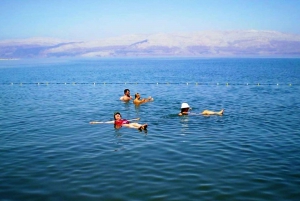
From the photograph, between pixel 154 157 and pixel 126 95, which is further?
pixel 126 95

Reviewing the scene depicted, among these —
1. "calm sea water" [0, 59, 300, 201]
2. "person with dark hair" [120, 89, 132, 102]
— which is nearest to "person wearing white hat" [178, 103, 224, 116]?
"calm sea water" [0, 59, 300, 201]

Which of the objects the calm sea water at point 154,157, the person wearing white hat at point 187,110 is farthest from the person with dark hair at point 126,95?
the person wearing white hat at point 187,110

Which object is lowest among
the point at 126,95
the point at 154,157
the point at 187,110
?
the point at 154,157

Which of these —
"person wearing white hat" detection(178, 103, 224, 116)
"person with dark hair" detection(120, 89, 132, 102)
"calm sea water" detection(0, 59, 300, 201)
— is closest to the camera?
"calm sea water" detection(0, 59, 300, 201)

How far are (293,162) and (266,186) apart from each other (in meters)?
3.56

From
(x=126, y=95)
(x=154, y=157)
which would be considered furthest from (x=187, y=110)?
(x=126, y=95)

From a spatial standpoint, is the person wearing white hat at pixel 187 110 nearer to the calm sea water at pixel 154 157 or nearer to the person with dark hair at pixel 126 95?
the calm sea water at pixel 154 157

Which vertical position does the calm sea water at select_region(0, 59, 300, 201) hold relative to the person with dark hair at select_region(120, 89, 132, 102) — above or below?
below

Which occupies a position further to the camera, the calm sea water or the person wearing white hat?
the person wearing white hat

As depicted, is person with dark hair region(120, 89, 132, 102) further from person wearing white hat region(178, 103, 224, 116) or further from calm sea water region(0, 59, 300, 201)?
person wearing white hat region(178, 103, 224, 116)

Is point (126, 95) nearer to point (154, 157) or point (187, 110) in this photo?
point (187, 110)

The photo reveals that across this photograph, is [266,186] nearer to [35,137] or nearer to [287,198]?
[287,198]

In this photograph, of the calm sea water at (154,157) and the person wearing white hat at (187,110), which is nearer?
the calm sea water at (154,157)

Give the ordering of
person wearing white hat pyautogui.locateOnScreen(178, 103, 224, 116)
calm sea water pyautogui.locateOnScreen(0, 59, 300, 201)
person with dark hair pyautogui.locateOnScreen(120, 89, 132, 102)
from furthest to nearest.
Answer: person with dark hair pyautogui.locateOnScreen(120, 89, 132, 102), person wearing white hat pyautogui.locateOnScreen(178, 103, 224, 116), calm sea water pyautogui.locateOnScreen(0, 59, 300, 201)
